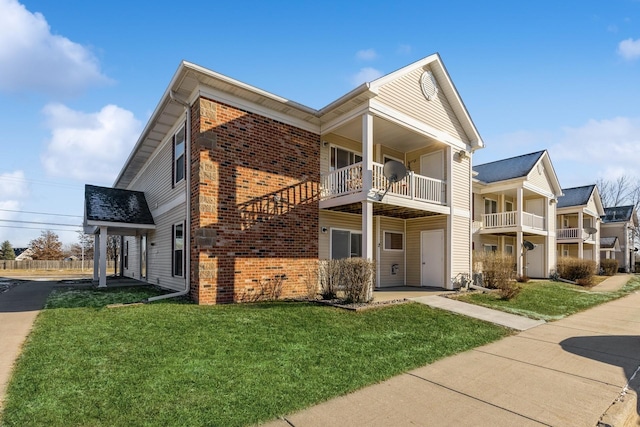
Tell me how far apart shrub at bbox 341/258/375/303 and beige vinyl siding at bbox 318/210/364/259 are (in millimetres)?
2841

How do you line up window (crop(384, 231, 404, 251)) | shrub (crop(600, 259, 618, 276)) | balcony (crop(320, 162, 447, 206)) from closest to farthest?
balcony (crop(320, 162, 447, 206)) → window (crop(384, 231, 404, 251)) → shrub (crop(600, 259, 618, 276))

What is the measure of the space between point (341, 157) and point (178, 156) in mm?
5763

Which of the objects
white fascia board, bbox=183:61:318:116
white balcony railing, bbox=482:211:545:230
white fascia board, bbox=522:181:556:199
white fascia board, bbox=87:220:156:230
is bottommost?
white fascia board, bbox=87:220:156:230

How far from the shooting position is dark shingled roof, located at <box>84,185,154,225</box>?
1308cm

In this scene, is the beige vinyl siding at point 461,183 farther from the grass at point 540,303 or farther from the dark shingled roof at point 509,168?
the dark shingled roof at point 509,168

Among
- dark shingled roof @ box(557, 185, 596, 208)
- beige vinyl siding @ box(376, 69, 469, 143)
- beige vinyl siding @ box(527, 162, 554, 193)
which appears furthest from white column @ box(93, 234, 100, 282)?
dark shingled roof @ box(557, 185, 596, 208)

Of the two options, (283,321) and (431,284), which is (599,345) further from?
(431,284)

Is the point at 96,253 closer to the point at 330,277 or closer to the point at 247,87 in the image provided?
the point at 247,87

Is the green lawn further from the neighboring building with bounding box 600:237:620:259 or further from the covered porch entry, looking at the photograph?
the neighboring building with bounding box 600:237:620:259

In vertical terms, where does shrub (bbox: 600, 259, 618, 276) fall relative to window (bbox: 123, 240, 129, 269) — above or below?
below

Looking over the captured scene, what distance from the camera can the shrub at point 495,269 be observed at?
12.9m

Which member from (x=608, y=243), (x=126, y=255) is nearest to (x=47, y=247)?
(x=126, y=255)

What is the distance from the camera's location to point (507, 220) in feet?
66.5

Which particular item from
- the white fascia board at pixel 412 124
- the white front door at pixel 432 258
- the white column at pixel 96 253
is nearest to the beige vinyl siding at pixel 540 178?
the white fascia board at pixel 412 124
